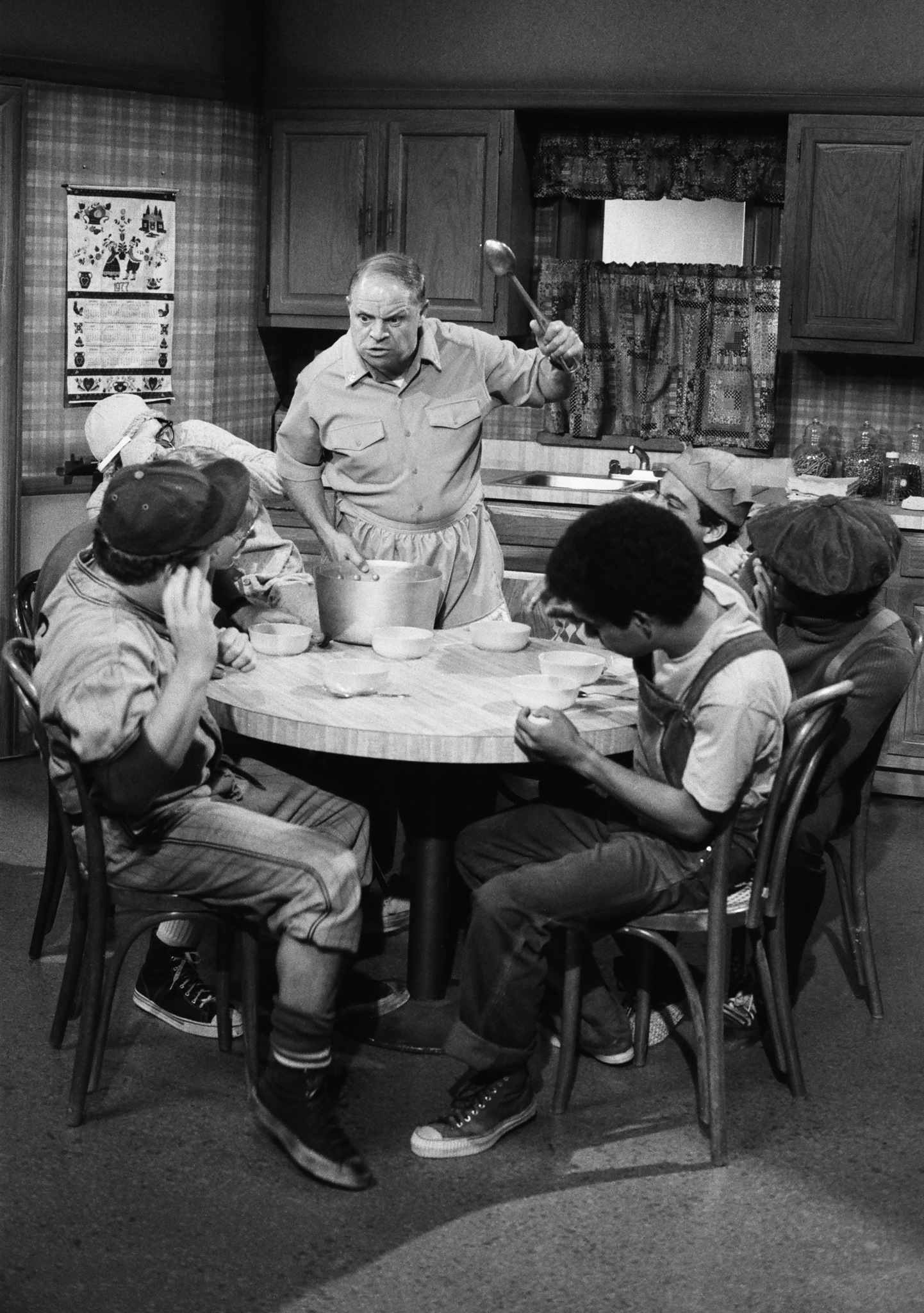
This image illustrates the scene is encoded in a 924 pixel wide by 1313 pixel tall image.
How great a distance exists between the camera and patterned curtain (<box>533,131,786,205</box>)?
587cm

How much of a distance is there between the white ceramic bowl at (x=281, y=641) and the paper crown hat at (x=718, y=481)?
2.87ft

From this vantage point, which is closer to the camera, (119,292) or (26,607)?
(26,607)

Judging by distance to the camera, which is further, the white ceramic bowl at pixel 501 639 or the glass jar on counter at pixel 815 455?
the glass jar on counter at pixel 815 455

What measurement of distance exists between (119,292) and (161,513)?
10.2 ft

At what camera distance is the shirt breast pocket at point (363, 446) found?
167 inches

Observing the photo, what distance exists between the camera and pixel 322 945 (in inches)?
113

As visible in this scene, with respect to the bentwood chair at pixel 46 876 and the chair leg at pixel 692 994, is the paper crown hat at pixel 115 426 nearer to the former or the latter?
the bentwood chair at pixel 46 876

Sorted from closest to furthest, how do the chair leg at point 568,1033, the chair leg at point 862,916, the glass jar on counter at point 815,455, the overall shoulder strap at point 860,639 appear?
the chair leg at point 568,1033, the overall shoulder strap at point 860,639, the chair leg at point 862,916, the glass jar on counter at point 815,455

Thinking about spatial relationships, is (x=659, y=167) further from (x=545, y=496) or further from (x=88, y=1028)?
(x=88, y=1028)

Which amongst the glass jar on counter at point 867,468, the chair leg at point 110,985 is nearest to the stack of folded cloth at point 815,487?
the glass jar on counter at point 867,468

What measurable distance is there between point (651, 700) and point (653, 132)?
11.8 ft

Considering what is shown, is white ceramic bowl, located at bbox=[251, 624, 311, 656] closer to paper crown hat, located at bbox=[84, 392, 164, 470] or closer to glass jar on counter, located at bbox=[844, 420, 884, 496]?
paper crown hat, located at bbox=[84, 392, 164, 470]

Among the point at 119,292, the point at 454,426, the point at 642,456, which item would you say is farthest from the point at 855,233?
the point at 119,292

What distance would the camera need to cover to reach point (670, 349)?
615cm
